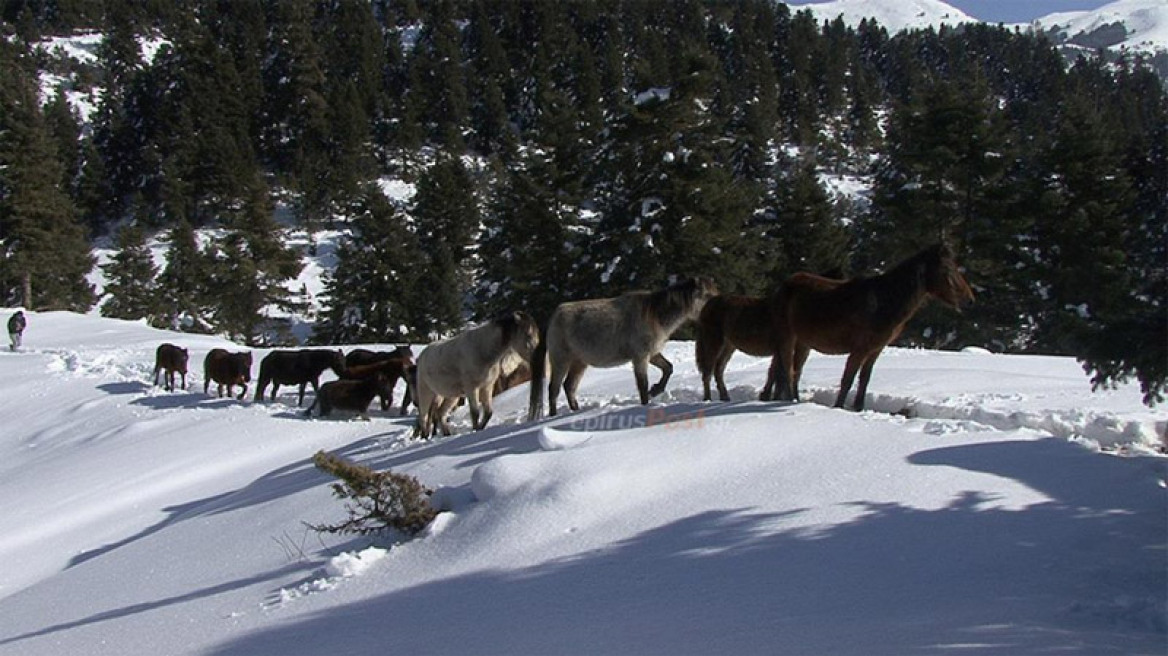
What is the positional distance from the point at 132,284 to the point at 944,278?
2292 inches

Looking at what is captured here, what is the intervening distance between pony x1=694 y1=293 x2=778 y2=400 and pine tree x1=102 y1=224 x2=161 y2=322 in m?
49.0

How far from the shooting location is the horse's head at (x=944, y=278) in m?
7.29

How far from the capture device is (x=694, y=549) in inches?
180

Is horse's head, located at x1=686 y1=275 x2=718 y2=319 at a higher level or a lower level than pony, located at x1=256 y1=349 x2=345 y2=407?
higher

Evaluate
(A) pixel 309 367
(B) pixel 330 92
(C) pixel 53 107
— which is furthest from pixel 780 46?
(A) pixel 309 367

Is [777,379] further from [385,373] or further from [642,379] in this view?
[385,373]

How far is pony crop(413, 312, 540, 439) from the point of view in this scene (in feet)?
34.7

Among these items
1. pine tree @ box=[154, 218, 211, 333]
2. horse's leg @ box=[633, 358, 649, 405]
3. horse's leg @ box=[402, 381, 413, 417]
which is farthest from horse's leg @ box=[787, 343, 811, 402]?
pine tree @ box=[154, 218, 211, 333]

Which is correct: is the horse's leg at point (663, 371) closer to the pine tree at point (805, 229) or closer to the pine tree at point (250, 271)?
the pine tree at point (805, 229)

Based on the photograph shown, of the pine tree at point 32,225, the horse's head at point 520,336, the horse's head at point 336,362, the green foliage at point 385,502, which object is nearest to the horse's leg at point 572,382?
the horse's head at point 520,336

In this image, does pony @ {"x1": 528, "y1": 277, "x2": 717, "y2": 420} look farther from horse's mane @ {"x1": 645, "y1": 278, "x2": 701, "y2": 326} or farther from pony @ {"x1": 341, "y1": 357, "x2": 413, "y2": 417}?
pony @ {"x1": 341, "y1": 357, "x2": 413, "y2": 417}

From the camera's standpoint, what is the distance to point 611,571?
4484 mm

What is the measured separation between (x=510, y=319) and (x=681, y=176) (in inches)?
747

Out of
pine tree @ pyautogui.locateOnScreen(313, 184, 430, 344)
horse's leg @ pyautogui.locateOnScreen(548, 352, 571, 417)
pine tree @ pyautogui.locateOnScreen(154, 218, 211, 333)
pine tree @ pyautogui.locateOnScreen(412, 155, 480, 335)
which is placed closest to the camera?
horse's leg @ pyautogui.locateOnScreen(548, 352, 571, 417)
